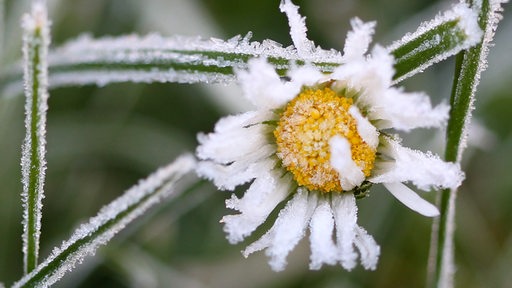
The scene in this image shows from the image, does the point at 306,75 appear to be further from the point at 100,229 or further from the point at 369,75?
the point at 100,229

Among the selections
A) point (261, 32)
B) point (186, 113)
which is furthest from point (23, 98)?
point (261, 32)

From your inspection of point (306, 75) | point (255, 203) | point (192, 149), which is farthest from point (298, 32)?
point (192, 149)

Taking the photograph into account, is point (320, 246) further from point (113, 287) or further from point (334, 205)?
point (113, 287)

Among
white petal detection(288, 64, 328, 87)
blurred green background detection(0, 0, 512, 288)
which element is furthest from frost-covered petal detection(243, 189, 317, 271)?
blurred green background detection(0, 0, 512, 288)

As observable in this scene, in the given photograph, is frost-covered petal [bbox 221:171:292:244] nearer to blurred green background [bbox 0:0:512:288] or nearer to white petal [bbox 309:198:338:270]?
white petal [bbox 309:198:338:270]

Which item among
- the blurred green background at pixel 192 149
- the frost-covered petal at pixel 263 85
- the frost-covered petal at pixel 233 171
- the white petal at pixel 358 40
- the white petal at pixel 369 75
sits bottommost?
the frost-covered petal at pixel 233 171

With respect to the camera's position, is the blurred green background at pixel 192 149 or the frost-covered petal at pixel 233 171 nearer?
the frost-covered petal at pixel 233 171

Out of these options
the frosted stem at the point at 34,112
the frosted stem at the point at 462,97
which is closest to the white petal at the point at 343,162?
the frosted stem at the point at 462,97

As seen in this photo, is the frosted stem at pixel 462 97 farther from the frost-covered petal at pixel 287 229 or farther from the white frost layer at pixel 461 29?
the frost-covered petal at pixel 287 229
